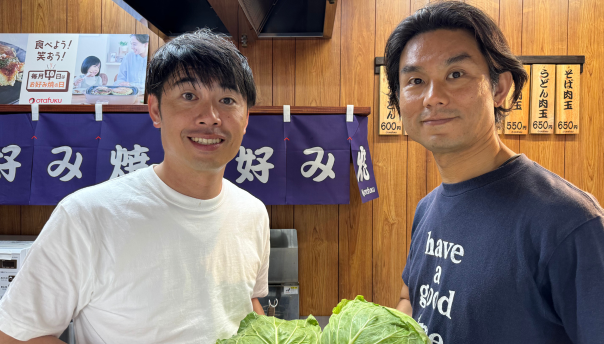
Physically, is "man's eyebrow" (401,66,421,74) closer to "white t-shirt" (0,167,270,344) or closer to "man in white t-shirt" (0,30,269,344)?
"man in white t-shirt" (0,30,269,344)

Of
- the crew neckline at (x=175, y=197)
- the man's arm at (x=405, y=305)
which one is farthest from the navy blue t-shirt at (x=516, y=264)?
the crew neckline at (x=175, y=197)

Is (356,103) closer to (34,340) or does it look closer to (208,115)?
(208,115)

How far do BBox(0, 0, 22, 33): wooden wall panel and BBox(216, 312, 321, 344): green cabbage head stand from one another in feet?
13.1

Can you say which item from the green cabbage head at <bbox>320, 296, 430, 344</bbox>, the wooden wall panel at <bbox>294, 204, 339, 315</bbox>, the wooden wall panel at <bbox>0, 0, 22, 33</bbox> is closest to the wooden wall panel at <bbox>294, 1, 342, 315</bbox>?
the wooden wall panel at <bbox>294, 204, 339, 315</bbox>

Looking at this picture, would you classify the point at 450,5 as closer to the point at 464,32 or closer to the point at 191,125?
the point at 464,32

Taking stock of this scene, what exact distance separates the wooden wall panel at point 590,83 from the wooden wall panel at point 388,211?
1.60 m

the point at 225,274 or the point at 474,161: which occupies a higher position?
the point at 474,161

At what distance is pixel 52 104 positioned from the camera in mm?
2924

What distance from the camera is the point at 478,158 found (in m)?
1.16

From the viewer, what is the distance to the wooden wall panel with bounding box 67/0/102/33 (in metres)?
3.38

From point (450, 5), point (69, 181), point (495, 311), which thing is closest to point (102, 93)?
point (69, 181)

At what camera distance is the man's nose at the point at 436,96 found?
1097 millimetres

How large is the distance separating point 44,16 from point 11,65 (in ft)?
1.84

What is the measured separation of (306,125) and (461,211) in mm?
1946
